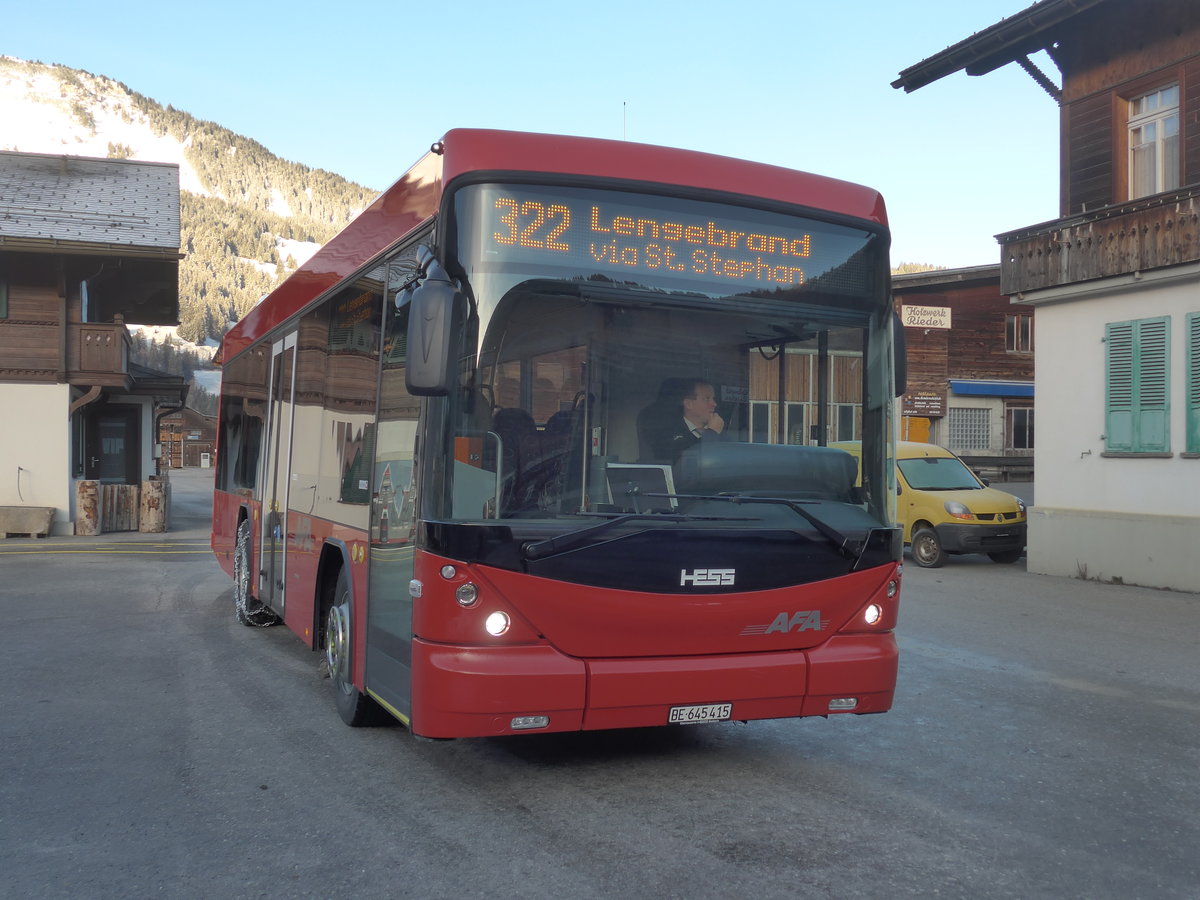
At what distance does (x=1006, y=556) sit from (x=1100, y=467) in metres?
2.37

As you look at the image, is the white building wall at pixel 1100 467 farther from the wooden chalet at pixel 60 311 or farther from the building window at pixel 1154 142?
the wooden chalet at pixel 60 311

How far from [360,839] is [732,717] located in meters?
1.65

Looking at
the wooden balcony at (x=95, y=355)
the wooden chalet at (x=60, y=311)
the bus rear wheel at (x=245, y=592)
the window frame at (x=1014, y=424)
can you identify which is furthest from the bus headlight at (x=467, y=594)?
the window frame at (x=1014, y=424)

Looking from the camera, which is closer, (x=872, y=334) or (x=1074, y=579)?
(x=872, y=334)

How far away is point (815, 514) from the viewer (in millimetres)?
5328

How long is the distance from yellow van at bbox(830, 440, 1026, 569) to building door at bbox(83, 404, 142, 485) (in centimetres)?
2109

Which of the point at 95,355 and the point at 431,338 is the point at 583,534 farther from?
the point at 95,355

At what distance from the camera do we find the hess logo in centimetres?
503

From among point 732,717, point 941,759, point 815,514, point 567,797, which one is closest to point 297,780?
point 567,797

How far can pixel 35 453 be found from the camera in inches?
943

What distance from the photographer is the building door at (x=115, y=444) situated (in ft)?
99.8

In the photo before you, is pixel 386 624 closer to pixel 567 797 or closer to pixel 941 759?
pixel 567 797

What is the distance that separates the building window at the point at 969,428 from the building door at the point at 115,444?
94.1ft

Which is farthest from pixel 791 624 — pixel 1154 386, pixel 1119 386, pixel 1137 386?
pixel 1119 386
